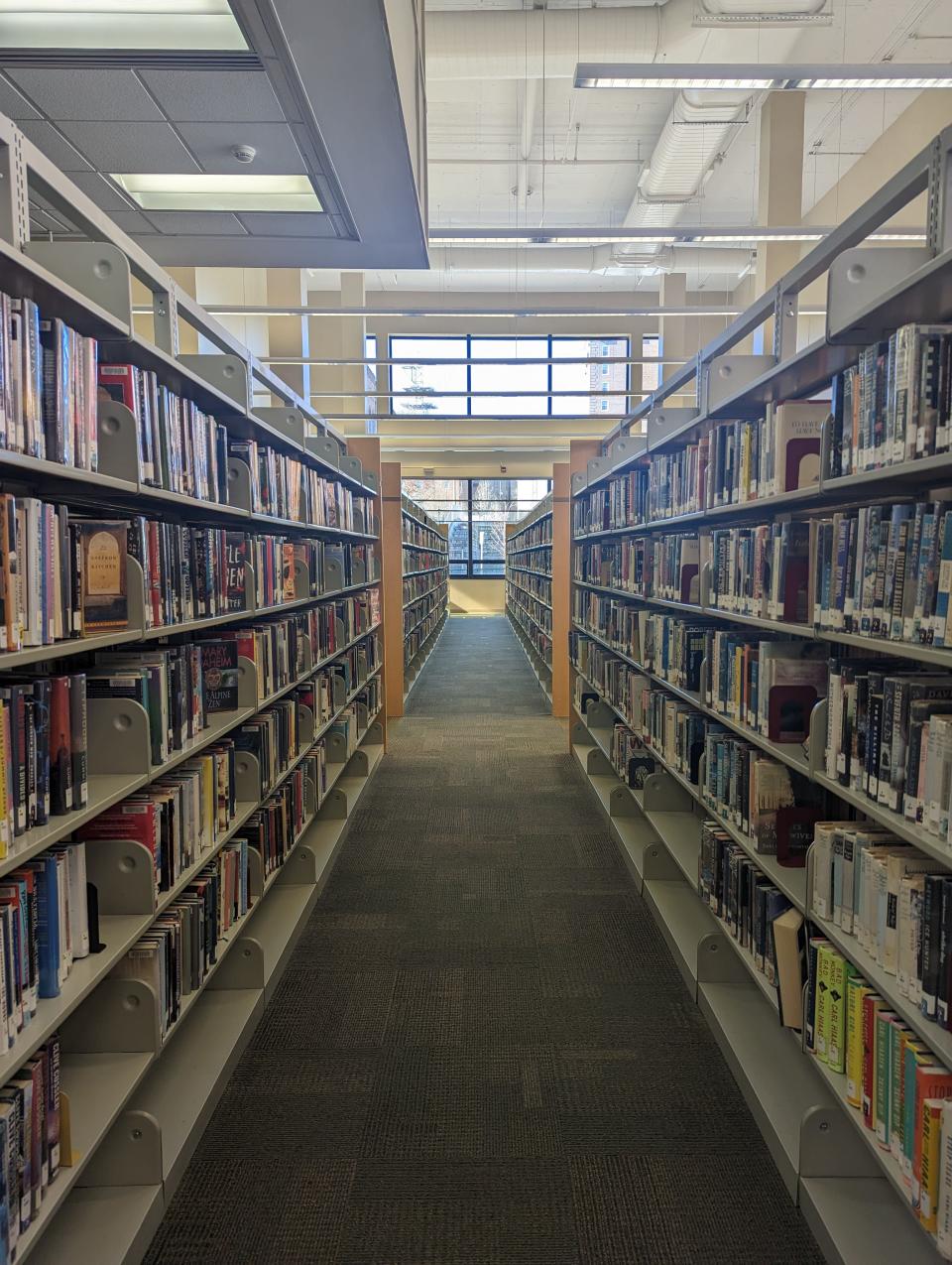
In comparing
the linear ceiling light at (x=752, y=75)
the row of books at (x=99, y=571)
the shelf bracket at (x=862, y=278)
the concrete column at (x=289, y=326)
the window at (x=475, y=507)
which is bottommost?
the row of books at (x=99, y=571)

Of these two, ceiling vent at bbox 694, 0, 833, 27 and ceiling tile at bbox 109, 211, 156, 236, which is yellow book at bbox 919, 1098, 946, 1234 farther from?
ceiling vent at bbox 694, 0, 833, 27

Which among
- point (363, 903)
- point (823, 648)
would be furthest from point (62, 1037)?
point (823, 648)

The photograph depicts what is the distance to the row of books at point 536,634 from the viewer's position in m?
8.14

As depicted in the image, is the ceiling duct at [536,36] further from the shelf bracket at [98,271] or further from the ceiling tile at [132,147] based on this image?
the shelf bracket at [98,271]

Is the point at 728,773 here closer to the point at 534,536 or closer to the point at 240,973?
the point at 240,973

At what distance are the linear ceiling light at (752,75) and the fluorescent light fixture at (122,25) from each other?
1631 millimetres

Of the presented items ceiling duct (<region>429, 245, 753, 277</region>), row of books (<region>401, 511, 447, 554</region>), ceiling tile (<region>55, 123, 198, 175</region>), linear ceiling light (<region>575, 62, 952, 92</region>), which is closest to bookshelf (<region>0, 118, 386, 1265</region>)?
ceiling tile (<region>55, 123, 198, 175</region>)

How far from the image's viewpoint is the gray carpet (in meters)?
1.78

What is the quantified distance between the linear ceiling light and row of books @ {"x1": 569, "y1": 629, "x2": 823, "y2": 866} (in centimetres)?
269

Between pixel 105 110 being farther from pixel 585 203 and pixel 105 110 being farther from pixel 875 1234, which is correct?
pixel 585 203

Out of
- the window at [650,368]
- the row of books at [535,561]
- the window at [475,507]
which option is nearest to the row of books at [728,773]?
the row of books at [535,561]

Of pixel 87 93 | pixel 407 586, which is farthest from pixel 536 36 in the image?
pixel 407 586

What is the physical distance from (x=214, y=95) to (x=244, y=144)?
0.38 m

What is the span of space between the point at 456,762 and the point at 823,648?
3603 millimetres
